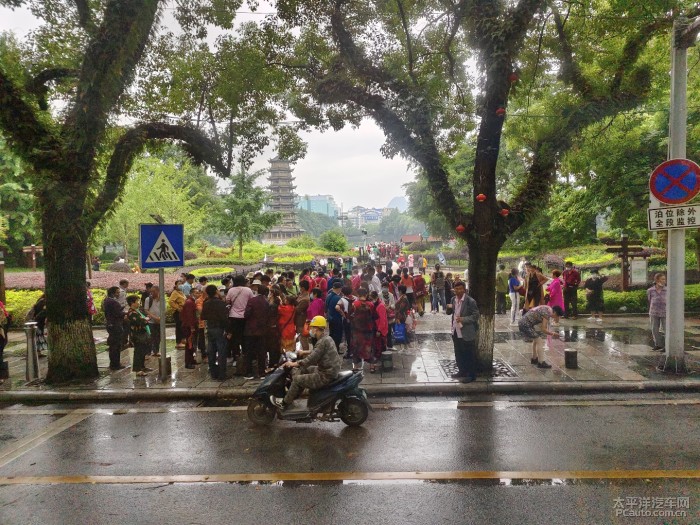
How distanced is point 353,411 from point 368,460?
108 centimetres

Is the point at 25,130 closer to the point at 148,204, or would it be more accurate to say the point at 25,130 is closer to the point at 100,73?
the point at 100,73

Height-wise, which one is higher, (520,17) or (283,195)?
Result: (283,195)

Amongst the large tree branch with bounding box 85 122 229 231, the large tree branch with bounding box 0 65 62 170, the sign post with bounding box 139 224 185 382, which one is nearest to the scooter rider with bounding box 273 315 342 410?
the sign post with bounding box 139 224 185 382

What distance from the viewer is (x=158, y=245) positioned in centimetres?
866

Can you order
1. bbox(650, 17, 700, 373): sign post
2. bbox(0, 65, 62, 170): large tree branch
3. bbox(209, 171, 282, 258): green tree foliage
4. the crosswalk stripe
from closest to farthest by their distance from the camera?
the crosswalk stripe
bbox(0, 65, 62, 170): large tree branch
bbox(650, 17, 700, 373): sign post
bbox(209, 171, 282, 258): green tree foliage

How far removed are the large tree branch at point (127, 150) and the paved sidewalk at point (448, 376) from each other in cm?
307

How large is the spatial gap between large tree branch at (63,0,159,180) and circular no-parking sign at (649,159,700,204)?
932cm

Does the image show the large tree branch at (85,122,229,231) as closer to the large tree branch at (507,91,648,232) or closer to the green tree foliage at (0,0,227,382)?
the green tree foliage at (0,0,227,382)

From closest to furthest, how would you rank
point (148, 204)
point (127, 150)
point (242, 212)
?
point (127, 150)
point (148, 204)
point (242, 212)

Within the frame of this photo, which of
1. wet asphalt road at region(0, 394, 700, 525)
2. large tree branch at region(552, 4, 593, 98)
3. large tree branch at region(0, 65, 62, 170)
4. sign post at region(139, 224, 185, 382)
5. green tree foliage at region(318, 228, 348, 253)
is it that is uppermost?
large tree branch at region(552, 4, 593, 98)

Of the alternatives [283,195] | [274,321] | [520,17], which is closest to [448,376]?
[274,321]

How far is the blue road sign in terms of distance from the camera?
8570mm

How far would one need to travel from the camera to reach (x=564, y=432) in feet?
19.9

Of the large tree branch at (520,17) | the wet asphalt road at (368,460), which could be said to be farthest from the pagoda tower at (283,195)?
the wet asphalt road at (368,460)
